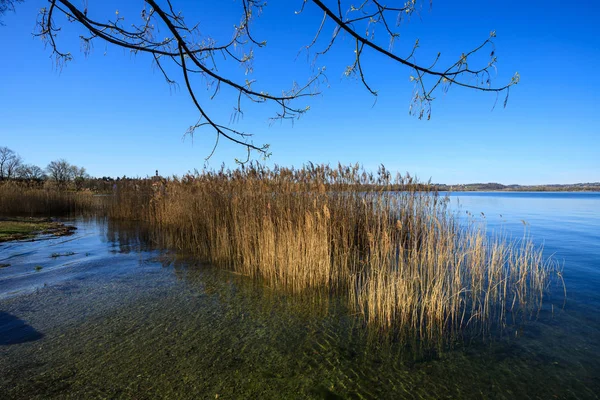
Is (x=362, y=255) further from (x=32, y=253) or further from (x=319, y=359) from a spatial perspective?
(x=32, y=253)

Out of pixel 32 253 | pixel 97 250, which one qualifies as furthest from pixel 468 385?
pixel 32 253

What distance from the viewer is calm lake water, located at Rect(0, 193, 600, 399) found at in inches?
113

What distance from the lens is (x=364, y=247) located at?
305 inches

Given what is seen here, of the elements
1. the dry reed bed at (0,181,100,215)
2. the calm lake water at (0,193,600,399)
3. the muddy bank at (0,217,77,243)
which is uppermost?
the dry reed bed at (0,181,100,215)

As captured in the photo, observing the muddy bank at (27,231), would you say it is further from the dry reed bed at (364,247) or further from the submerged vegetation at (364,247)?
the dry reed bed at (364,247)

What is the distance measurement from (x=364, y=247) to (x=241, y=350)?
4851mm

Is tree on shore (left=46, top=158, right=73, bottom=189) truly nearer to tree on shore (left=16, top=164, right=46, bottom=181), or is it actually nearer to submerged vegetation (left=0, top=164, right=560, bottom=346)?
tree on shore (left=16, top=164, right=46, bottom=181)

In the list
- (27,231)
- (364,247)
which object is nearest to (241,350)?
(364,247)

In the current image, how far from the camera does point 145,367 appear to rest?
10.3 feet

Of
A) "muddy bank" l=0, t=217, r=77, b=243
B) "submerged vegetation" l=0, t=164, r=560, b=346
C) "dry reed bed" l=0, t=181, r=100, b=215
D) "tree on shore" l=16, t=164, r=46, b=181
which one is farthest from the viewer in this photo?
"tree on shore" l=16, t=164, r=46, b=181

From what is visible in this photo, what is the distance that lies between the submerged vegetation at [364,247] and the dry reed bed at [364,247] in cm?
3

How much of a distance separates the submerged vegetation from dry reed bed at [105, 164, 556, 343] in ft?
0.09

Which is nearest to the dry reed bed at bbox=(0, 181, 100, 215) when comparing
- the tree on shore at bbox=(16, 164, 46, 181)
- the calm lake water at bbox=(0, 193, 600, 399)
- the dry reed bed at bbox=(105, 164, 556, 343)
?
the dry reed bed at bbox=(105, 164, 556, 343)

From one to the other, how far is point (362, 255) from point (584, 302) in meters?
4.21
